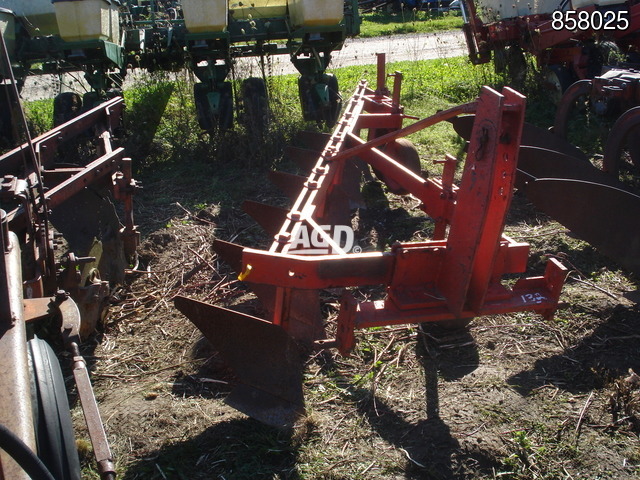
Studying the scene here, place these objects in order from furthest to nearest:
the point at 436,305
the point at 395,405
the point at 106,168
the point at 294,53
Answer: the point at 294,53, the point at 106,168, the point at 395,405, the point at 436,305

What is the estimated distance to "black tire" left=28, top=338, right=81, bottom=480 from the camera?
6.20 feet

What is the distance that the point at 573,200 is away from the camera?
343 cm

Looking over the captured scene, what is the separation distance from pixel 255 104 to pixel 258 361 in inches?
174

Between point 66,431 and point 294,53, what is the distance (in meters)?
5.63

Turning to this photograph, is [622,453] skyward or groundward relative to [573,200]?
groundward

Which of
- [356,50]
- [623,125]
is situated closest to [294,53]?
[623,125]

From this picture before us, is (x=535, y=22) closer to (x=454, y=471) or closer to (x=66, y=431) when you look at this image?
(x=454, y=471)

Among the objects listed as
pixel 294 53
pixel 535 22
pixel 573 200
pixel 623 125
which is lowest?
pixel 573 200

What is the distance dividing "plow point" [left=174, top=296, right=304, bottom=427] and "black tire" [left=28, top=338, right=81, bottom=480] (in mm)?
718

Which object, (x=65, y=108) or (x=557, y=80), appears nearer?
(x=65, y=108)

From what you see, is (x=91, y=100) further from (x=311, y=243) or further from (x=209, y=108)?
(x=311, y=243)

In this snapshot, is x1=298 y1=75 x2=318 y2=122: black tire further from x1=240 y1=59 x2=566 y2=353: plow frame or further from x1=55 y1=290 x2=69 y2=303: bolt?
x1=55 y1=290 x2=69 y2=303: bolt

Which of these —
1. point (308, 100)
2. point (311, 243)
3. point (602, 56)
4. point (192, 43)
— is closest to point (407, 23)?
point (602, 56)

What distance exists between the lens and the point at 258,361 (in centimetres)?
262
